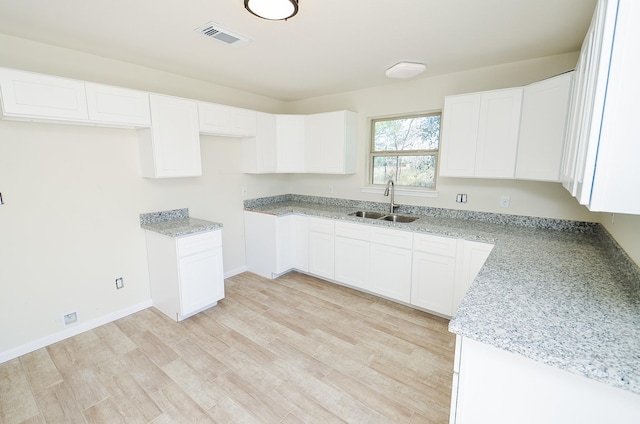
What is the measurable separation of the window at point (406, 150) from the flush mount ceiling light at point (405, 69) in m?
0.75

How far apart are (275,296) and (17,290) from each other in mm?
2240

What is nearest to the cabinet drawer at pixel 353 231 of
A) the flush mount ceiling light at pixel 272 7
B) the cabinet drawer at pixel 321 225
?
the cabinet drawer at pixel 321 225

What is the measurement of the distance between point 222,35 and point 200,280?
2.25 m

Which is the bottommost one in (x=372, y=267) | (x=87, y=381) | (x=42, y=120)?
(x=87, y=381)

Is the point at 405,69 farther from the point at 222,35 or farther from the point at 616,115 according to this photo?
the point at 616,115

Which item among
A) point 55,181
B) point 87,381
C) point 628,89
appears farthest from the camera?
point 55,181

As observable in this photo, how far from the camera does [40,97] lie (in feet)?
6.68

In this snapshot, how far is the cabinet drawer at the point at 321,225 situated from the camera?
11.5ft

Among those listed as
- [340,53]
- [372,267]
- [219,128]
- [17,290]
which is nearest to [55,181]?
[17,290]

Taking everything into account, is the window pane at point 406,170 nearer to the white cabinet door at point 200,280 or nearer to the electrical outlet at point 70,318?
the white cabinet door at point 200,280

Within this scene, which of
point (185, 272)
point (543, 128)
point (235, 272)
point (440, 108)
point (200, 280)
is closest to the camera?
point (543, 128)

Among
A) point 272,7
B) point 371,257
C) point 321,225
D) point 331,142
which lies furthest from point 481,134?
point 272,7

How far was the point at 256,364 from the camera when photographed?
220 centimetres

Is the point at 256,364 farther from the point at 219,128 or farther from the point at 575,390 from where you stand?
the point at 219,128
